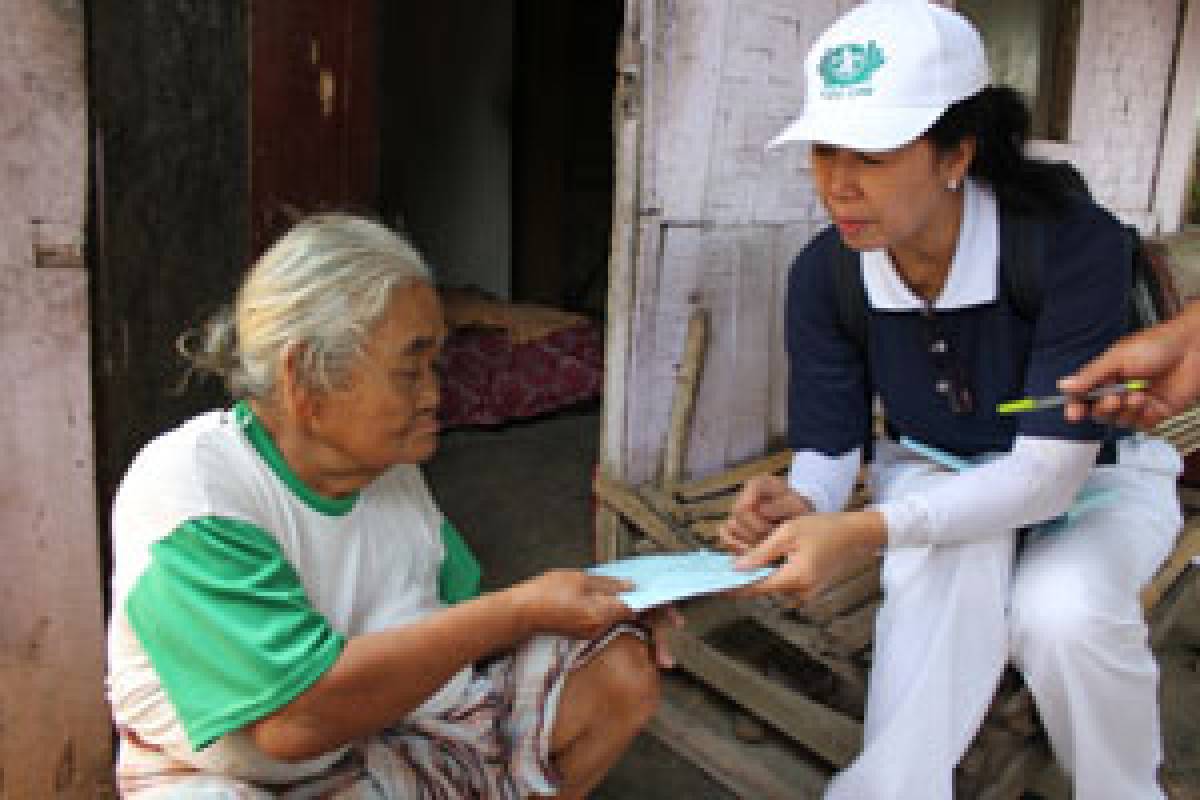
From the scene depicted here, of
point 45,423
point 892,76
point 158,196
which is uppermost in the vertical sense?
point 892,76

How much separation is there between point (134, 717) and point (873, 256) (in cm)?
173

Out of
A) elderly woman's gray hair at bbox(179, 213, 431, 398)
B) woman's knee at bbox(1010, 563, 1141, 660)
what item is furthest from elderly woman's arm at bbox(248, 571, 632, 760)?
woman's knee at bbox(1010, 563, 1141, 660)

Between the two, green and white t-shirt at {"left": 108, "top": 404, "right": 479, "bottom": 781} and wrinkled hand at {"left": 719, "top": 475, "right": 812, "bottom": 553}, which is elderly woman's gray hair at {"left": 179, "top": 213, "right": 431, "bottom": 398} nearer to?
green and white t-shirt at {"left": 108, "top": 404, "right": 479, "bottom": 781}

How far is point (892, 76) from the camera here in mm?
1770

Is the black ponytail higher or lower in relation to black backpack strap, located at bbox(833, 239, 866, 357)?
higher

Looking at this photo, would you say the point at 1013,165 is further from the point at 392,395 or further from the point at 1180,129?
the point at 1180,129

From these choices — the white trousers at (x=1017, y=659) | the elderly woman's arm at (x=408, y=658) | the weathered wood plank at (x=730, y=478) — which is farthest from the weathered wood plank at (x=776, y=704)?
the elderly woman's arm at (x=408, y=658)

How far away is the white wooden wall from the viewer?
2.96 metres

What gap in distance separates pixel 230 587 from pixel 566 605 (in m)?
0.52

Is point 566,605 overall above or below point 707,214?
below

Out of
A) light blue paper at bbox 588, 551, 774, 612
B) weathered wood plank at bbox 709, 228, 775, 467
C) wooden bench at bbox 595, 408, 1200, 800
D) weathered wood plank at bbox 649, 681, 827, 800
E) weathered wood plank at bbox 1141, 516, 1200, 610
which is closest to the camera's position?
light blue paper at bbox 588, 551, 774, 612

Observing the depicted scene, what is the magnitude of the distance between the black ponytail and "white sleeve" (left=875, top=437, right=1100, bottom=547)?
1.67 feet

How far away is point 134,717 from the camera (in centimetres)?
150

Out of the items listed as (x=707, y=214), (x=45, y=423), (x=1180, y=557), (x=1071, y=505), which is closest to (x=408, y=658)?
(x=45, y=423)
